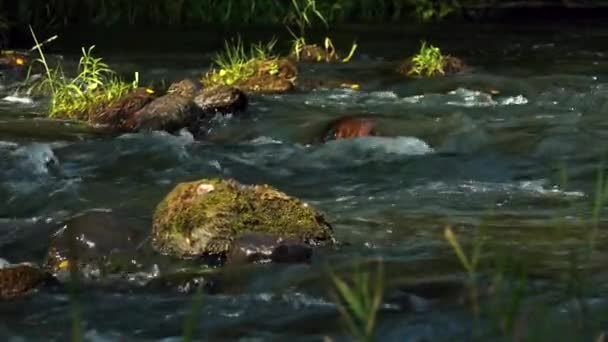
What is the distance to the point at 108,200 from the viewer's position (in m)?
6.93

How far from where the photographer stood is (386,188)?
7.15m

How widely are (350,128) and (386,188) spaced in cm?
167

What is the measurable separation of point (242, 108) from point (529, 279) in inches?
205

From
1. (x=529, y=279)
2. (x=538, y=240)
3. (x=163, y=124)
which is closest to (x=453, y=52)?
(x=163, y=124)

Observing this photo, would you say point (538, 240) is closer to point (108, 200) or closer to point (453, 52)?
point (108, 200)

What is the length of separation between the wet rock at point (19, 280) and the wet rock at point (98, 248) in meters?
0.22

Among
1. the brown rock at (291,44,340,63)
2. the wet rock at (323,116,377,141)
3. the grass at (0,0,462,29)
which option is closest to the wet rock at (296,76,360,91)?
the brown rock at (291,44,340,63)

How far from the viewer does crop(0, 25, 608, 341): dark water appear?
4402 millimetres

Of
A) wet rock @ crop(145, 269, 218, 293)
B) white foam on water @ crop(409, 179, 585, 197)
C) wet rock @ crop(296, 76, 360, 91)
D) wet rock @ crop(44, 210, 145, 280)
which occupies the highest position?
wet rock @ crop(145, 269, 218, 293)

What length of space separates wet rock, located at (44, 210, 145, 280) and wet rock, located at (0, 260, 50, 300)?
0.73 feet

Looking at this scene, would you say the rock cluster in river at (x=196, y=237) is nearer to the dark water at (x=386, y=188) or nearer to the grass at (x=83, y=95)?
the dark water at (x=386, y=188)

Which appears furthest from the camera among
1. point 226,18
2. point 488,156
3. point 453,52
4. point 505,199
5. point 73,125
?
point 226,18

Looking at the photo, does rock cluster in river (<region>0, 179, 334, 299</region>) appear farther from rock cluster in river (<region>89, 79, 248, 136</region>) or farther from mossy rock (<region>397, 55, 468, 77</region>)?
mossy rock (<region>397, 55, 468, 77</region>)

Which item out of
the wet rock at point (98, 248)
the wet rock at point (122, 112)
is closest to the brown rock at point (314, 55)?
the wet rock at point (122, 112)
